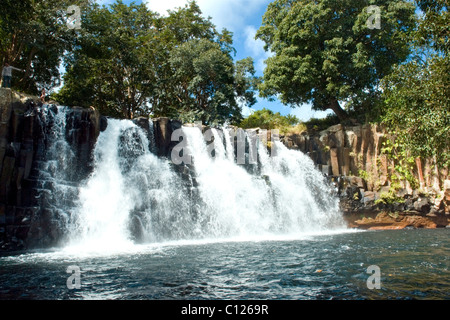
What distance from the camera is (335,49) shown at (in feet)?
74.1

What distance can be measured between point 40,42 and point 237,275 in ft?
68.6

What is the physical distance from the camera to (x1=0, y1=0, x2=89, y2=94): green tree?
2000 cm

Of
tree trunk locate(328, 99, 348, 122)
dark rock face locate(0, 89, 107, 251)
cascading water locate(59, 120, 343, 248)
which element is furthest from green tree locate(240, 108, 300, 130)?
dark rock face locate(0, 89, 107, 251)

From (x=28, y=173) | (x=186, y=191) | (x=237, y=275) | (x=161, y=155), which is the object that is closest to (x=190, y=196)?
(x=186, y=191)

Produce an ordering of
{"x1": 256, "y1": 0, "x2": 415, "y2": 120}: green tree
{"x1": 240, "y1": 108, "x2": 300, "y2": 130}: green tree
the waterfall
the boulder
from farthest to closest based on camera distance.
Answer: {"x1": 240, "y1": 108, "x2": 300, "y2": 130}: green tree
{"x1": 256, "y1": 0, "x2": 415, "y2": 120}: green tree
the boulder
the waterfall

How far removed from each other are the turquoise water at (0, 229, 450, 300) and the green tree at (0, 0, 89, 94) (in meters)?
15.6

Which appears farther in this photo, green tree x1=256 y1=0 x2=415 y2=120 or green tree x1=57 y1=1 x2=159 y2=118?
green tree x1=57 y1=1 x2=159 y2=118

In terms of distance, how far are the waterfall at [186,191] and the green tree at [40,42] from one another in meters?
8.71

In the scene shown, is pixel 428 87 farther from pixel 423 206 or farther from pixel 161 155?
pixel 161 155

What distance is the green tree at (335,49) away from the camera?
2256cm

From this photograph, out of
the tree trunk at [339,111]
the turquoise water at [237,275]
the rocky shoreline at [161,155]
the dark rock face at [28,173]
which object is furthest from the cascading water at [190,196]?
the tree trunk at [339,111]

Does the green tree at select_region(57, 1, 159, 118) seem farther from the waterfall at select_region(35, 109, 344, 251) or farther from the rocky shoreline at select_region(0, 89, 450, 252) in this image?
the waterfall at select_region(35, 109, 344, 251)

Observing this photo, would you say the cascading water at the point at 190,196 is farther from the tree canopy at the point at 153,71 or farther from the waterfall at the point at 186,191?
the tree canopy at the point at 153,71

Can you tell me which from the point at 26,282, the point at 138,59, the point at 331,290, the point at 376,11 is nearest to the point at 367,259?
the point at 331,290
